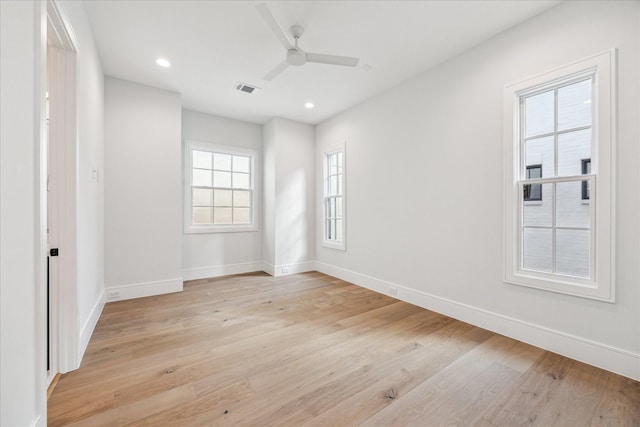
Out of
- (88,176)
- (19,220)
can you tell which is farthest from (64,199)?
(19,220)

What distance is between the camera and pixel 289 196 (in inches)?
187

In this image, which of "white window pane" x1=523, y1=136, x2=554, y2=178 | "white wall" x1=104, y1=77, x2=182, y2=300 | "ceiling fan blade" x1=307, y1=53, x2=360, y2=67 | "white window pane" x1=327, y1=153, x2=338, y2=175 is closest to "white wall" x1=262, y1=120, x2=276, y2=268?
"white window pane" x1=327, y1=153, x2=338, y2=175

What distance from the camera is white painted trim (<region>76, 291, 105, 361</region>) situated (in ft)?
6.64

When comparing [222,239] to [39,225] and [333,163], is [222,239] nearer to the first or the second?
[333,163]

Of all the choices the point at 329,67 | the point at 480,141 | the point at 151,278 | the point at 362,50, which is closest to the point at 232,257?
the point at 151,278

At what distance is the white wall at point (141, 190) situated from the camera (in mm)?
3275

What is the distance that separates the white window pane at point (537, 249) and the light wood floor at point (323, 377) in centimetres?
69

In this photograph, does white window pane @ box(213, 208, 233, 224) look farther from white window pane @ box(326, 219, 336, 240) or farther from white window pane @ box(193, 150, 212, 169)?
white window pane @ box(326, 219, 336, 240)

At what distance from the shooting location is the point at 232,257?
4.71 metres

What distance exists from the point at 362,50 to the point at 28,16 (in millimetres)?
2477

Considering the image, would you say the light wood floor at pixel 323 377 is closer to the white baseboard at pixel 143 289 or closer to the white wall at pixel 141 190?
the white baseboard at pixel 143 289

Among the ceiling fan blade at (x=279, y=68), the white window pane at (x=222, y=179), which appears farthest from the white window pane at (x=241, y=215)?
the ceiling fan blade at (x=279, y=68)

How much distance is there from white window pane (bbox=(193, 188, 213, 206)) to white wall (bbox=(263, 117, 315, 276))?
3.23ft

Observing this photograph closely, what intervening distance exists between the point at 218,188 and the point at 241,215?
2.12 ft
